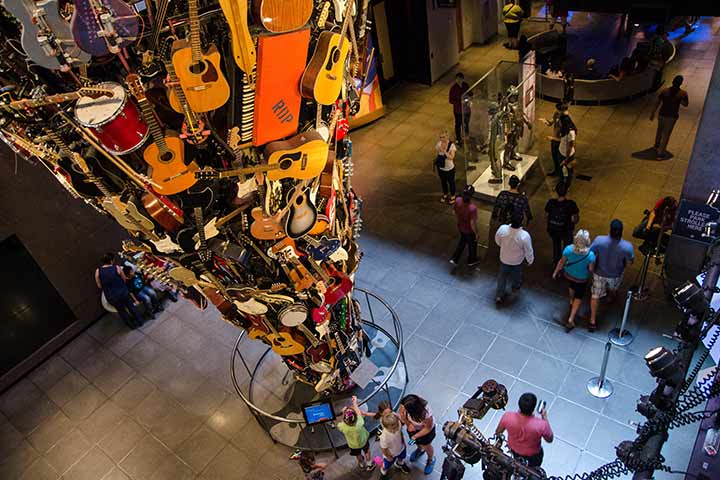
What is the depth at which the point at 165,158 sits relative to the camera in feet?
10.2

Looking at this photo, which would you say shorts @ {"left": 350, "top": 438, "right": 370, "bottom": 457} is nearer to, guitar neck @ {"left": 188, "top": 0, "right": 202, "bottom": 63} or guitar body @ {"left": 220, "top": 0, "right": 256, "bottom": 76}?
guitar body @ {"left": 220, "top": 0, "right": 256, "bottom": 76}

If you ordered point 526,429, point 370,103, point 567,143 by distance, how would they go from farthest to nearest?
point 370,103, point 567,143, point 526,429

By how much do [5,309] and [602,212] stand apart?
28.1ft

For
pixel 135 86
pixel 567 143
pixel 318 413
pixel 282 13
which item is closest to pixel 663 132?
pixel 567 143

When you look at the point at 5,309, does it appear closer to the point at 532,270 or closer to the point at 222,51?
the point at 222,51

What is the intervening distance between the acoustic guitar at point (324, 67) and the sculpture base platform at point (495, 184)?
5.74 m

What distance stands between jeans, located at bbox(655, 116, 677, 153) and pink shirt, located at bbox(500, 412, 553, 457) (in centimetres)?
604

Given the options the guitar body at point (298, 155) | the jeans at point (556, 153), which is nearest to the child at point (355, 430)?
the guitar body at point (298, 155)

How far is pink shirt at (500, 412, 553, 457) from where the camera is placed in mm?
4570

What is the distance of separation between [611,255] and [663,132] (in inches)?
149

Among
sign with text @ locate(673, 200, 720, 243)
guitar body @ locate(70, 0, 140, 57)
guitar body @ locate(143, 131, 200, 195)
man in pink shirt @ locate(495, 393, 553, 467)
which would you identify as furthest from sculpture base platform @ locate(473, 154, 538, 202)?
guitar body @ locate(70, 0, 140, 57)

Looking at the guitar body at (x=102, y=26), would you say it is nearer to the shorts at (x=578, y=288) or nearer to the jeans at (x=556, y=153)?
the shorts at (x=578, y=288)

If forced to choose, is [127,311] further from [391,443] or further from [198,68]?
[198,68]

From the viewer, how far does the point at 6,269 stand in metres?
7.16
